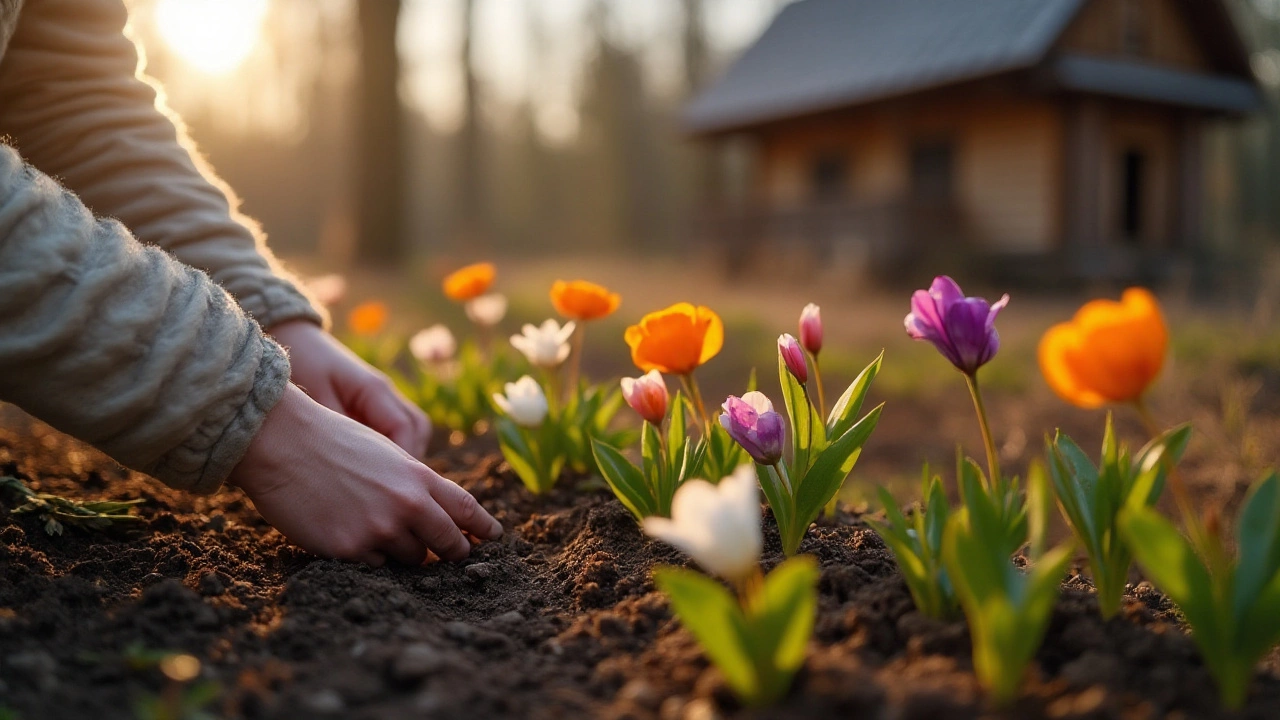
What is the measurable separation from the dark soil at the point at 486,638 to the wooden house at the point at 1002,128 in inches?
414

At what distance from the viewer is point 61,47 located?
1911 mm

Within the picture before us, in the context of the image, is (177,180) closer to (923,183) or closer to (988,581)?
(988,581)

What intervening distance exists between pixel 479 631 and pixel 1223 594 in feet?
3.08

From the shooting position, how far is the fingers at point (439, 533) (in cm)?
157

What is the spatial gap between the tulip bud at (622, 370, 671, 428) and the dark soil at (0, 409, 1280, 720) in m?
0.25

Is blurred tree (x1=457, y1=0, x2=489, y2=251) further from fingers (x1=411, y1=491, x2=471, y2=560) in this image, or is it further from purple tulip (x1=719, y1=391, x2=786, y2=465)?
purple tulip (x1=719, y1=391, x2=786, y2=465)

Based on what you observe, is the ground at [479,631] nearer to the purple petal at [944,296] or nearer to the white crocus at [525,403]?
the white crocus at [525,403]

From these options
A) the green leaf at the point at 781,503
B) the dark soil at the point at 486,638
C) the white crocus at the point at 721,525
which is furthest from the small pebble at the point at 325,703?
the green leaf at the point at 781,503

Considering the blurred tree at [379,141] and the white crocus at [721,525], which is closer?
the white crocus at [721,525]

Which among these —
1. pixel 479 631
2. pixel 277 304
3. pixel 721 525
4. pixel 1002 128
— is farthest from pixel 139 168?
pixel 1002 128

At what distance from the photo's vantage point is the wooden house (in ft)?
37.8

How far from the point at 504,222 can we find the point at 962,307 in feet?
112

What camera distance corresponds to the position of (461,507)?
1.66m

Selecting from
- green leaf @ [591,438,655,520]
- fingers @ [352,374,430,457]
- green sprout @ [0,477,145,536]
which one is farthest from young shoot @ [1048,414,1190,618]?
green sprout @ [0,477,145,536]
